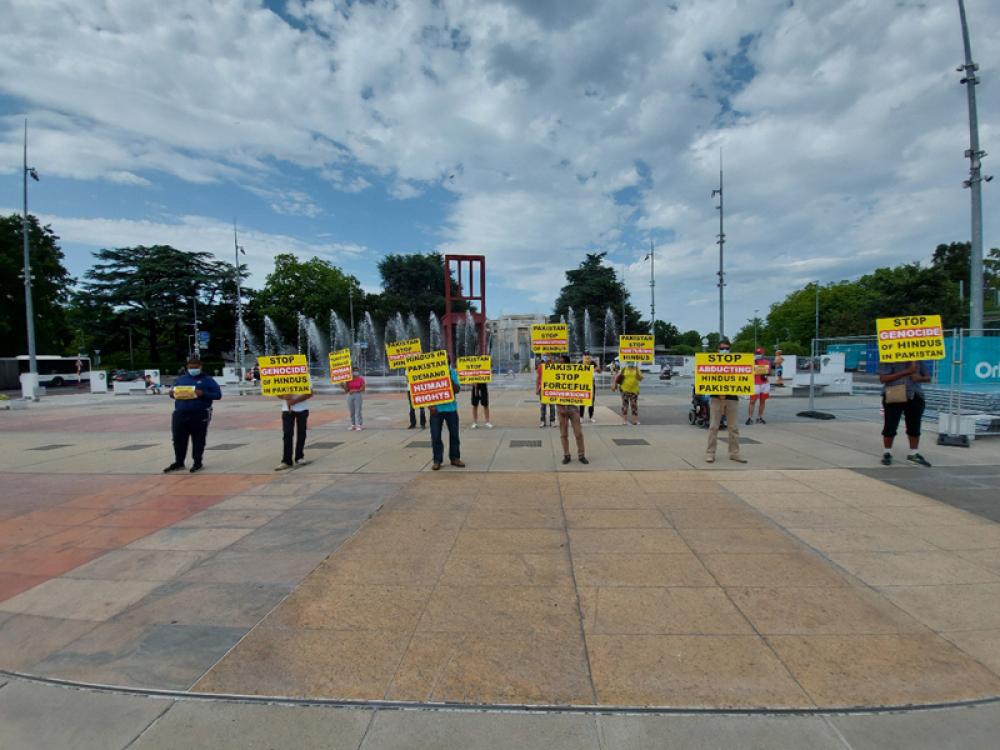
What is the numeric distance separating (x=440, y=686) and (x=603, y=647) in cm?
99

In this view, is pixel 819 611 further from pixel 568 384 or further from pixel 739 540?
pixel 568 384

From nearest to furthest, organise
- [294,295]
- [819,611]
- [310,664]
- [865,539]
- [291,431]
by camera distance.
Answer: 1. [310,664]
2. [819,611]
3. [865,539]
4. [291,431]
5. [294,295]

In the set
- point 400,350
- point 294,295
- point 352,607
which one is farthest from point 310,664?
point 294,295

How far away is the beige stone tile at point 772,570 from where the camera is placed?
3.77m

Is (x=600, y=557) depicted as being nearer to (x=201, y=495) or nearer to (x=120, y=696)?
(x=120, y=696)

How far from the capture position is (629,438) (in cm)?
1015

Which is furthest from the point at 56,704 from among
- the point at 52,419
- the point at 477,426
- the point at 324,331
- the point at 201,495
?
the point at 324,331

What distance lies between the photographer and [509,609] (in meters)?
3.44

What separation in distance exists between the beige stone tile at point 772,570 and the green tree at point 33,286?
4916 centimetres

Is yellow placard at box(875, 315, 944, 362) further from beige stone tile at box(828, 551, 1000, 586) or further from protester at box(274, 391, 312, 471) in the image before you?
protester at box(274, 391, 312, 471)

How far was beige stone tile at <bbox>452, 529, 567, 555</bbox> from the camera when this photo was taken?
14.6 ft

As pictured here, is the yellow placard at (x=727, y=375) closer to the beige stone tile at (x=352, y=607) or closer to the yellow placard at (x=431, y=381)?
the yellow placard at (x=431, y=381)

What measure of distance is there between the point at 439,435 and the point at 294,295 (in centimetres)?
5889

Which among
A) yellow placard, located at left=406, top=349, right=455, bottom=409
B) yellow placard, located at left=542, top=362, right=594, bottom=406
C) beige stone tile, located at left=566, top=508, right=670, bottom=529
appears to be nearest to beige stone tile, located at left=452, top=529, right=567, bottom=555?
beige stone tile, located at left=566, top=508, right=670, bottom=529
